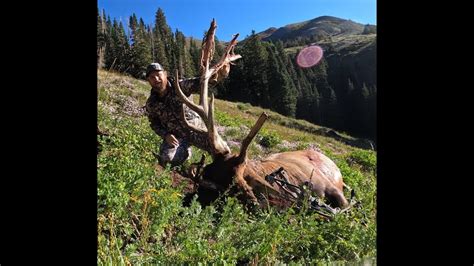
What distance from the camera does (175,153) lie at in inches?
232

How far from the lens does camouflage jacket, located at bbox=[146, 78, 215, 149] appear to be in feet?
19.1

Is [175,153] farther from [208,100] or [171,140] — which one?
[208,100]

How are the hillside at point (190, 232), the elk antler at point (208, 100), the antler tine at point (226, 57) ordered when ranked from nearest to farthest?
the hillside at point (190, 232)
the elk antler at point (208, 100)
the antler tine at point (226, 57)

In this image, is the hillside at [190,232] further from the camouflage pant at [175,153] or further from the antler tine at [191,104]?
the camouflage pant at [175,153]

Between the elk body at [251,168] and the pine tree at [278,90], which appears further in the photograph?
the pine tree at [278,90]

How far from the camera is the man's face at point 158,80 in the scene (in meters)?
5.75

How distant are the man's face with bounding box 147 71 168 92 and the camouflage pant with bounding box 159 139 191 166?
713 mm

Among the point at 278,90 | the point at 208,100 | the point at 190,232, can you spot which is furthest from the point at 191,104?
the point at 278,90

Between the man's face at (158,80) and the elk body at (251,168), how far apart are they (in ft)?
1.85

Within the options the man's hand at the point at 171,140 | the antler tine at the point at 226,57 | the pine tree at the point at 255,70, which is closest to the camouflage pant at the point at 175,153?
the man's hand at the point at 171,140

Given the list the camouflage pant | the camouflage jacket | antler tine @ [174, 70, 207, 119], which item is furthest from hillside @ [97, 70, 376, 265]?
the camouflage jacket
